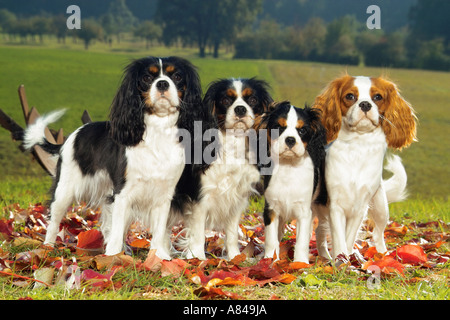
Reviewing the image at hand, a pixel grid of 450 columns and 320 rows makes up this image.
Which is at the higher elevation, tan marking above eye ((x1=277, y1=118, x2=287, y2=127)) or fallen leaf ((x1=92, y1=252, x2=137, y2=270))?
tan marking above eye ((x1=277, y1=118, x2=287, y2=127))

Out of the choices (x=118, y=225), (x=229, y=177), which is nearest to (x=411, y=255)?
(x=229, y=177)

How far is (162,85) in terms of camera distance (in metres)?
3.98

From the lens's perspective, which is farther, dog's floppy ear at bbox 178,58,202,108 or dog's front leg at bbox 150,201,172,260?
dog's front leg at bbox 150,201,172,260

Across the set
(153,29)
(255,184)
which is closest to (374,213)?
(255,184)

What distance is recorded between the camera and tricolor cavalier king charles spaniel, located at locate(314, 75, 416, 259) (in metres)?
4.10

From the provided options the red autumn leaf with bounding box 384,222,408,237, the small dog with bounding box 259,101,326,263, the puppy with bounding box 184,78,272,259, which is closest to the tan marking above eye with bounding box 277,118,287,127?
the small dog with bounding box 259,101,326,263

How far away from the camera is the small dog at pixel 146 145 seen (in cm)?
408

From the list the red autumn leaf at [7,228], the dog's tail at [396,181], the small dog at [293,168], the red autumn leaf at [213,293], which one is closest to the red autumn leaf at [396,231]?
the dog's tail at [396,181]

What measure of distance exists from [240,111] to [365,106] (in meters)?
0.87

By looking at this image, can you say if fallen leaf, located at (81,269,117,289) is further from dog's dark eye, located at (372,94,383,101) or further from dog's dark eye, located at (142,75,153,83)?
dog's dark eye, located at (372,94,383,101)

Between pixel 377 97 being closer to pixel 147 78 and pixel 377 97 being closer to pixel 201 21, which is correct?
pixel 147 78

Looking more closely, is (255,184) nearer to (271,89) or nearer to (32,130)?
(271,89)

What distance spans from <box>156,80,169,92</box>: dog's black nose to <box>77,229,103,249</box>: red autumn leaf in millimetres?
1338

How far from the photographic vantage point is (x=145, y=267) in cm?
397
